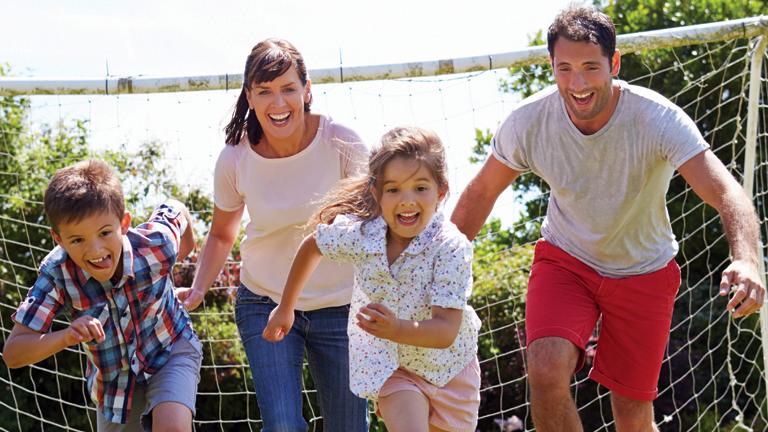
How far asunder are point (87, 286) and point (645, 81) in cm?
470

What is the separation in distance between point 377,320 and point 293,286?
59 centimetres

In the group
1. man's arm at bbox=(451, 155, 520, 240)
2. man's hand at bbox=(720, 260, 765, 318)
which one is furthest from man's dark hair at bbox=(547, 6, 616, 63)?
man's hand at bbox=(720, 260, 765, 318)

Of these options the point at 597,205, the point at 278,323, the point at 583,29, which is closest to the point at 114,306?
the point at 278,323

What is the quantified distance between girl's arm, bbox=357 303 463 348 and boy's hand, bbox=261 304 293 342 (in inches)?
21.7

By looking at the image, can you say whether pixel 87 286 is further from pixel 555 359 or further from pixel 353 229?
pixel 555 359

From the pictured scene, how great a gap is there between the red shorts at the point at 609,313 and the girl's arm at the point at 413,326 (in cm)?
75

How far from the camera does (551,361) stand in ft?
15.3

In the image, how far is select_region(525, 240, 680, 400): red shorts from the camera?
4.82 meters

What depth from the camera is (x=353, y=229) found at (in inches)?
169

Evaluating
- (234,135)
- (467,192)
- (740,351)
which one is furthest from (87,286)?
(740,351)

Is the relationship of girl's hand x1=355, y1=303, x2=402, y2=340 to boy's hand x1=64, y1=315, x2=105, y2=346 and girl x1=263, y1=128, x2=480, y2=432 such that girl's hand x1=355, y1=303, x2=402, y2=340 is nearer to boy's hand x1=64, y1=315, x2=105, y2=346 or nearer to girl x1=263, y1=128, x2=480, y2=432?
girl x1=263, y1=128, x2=480, y2=432

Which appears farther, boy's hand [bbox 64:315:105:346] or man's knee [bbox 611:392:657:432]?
man's knee [bbox 611:392:657:432]

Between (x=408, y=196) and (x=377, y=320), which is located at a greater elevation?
(x=408, y=196)

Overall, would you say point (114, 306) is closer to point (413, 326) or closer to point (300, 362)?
point (300, 362)
